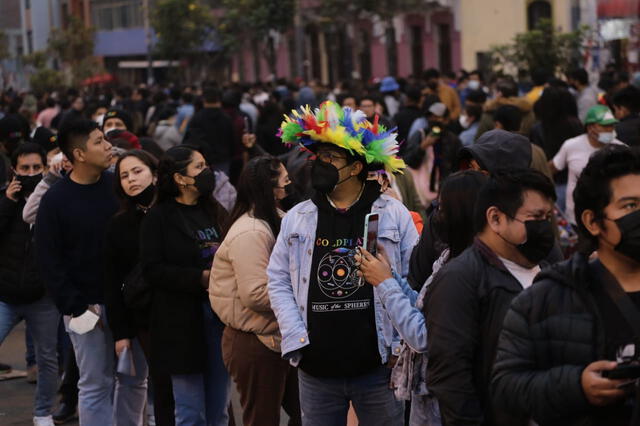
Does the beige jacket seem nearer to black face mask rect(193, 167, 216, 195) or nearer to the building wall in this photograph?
black face mask rect(193, 167, 216, 195)

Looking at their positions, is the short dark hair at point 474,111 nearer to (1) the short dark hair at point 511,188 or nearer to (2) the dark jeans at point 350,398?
(2) the dark jeans at point 350,398

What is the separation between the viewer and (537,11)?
39.5 meters

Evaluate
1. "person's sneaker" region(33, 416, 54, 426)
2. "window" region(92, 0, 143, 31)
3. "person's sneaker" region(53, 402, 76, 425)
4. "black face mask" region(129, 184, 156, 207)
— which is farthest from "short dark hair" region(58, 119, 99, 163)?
"window" region(92, 0, 143, 31)

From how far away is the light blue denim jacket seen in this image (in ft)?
17.2

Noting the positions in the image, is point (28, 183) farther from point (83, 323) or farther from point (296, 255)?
point (296, 255)

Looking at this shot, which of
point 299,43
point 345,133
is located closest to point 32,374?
point 345,133

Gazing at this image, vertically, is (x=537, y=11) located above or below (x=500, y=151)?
above

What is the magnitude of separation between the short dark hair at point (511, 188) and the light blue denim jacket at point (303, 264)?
1.28m

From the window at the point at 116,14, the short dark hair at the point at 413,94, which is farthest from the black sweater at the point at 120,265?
the window at the point at 116,14

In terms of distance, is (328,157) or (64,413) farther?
(64,413)

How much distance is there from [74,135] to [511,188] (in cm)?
373

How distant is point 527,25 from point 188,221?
3451 centimetres

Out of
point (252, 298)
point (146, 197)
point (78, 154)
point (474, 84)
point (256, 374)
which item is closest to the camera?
point (252, 298)

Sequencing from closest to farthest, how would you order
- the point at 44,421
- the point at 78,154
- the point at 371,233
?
1. the point at 371,233
2. the point at 78,154
3. the point at 44,421
